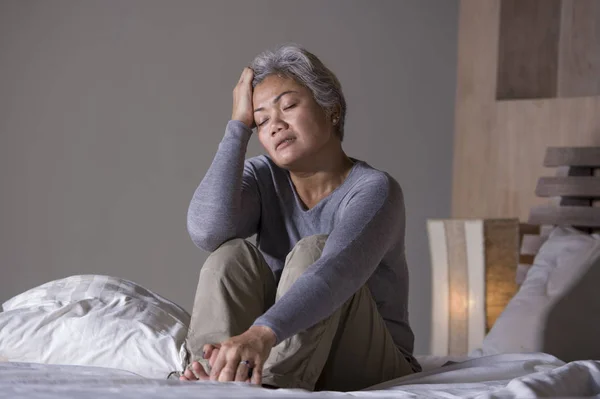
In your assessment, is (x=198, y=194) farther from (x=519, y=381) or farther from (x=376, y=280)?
(x=519, y=381)

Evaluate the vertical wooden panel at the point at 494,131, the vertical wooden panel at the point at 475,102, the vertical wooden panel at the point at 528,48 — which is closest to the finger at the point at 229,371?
the vertical wooden panel at the point at 494,131

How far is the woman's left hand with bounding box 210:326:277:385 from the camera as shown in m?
1.34

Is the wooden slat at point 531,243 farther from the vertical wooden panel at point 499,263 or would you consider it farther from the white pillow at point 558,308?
the white pillow at point 558,308

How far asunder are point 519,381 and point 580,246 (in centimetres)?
151

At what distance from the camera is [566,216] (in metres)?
3.06

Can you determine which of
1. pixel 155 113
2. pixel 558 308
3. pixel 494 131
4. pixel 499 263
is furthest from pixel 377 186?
pixel 155 113

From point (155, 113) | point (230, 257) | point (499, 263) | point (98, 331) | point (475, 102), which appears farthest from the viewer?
point (155, 113)

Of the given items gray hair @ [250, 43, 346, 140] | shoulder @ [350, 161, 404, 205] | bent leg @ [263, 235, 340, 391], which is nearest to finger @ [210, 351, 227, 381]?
bent leg @ [263, 235, 340, 391]

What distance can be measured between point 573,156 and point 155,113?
6.23 feet

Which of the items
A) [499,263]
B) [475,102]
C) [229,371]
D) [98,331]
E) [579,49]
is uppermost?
[579,49]

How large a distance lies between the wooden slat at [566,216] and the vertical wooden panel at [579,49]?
0.63m

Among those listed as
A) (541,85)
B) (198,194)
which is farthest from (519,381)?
(541,85)

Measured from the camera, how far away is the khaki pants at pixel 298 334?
1.50 meters

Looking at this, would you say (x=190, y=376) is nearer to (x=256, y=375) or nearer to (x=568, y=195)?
(x=256, y=375)
